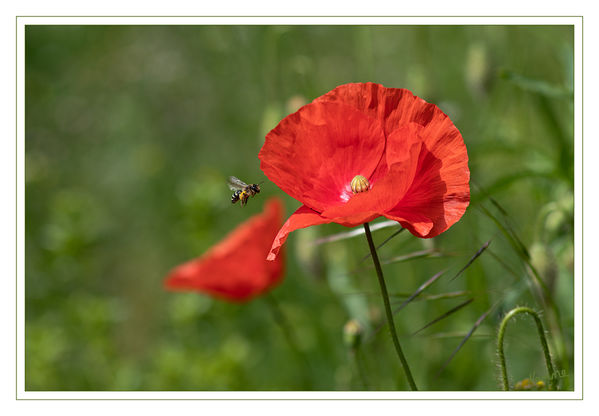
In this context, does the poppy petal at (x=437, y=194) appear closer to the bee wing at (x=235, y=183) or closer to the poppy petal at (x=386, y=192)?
the poppy petal at (x=386, y=192)

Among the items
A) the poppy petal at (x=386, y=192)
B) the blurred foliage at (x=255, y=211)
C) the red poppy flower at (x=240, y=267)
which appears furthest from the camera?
the red poppy flower at (x=240, y=267)

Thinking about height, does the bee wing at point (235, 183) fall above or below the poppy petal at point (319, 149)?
below

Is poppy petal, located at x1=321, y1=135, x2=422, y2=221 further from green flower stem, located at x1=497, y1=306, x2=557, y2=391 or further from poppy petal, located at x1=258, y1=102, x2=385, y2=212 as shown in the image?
green flower stem, located at x1=497, y1=306, x2=557, y2=391

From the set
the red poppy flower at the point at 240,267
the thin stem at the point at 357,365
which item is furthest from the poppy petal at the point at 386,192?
the red poppy flower at the point at 240,267

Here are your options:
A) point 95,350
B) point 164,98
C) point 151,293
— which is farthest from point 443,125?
point 164,98

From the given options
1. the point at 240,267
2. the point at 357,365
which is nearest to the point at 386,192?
the point at 357,365

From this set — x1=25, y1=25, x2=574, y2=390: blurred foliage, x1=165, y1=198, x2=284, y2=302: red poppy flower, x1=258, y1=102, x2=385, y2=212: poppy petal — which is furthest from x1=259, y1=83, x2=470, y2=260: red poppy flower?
x1=165, y1=198, x2=284, y2=302: red poppy flower
